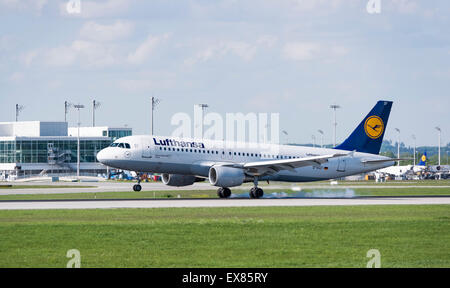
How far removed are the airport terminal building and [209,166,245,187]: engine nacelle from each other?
406 feet

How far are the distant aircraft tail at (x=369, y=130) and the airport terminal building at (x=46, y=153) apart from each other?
121384 millimetres

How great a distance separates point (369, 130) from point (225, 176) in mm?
16552

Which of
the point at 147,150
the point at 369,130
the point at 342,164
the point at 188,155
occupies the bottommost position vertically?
the point at 342,164

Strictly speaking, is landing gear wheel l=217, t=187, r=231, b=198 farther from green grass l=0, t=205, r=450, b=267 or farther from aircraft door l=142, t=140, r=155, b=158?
green grass l=0, t=205, r=450, b=267

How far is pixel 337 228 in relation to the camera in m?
31.4

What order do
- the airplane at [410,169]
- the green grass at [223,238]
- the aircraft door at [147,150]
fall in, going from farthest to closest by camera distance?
the airplane at [410,169]
the aircraft door at [147,150]
the green grass at [223,238]

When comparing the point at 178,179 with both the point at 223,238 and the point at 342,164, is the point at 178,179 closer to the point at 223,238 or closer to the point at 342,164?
the point at 342,164

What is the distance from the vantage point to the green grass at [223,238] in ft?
73.5

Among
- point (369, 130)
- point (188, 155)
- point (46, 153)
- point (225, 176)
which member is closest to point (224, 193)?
point (225, 176)

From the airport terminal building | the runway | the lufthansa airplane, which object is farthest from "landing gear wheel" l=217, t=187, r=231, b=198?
Result: the airport terminal building

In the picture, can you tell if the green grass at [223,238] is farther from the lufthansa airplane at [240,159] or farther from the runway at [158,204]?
the lufthansa airplane at [240,159]

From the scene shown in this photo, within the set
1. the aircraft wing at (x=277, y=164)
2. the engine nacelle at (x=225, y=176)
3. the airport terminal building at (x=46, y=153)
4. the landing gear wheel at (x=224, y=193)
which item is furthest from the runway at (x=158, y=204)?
the airport terminal building at (x=46, y=153)

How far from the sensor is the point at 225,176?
55.6 m

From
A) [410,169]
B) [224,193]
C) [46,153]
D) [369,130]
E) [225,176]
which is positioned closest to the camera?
[225,176]
